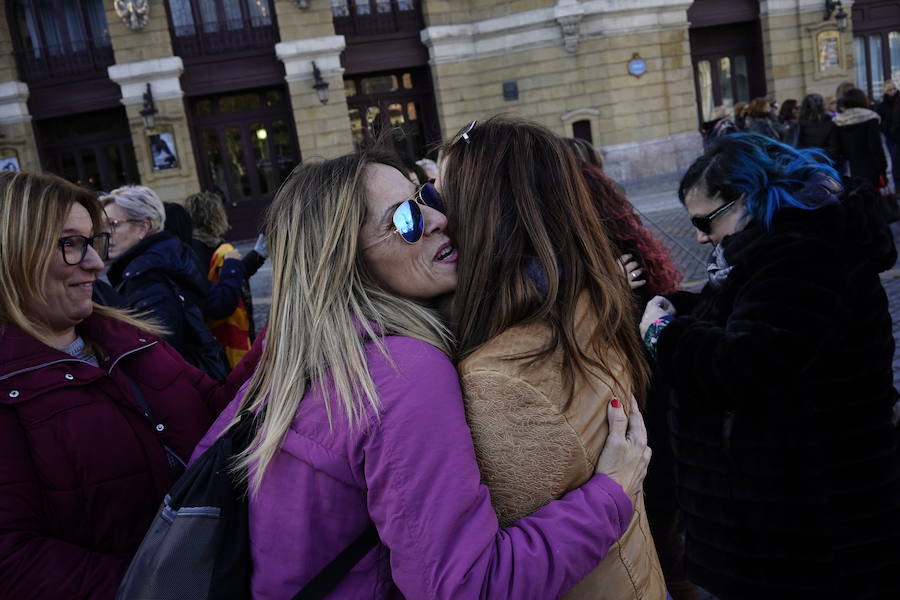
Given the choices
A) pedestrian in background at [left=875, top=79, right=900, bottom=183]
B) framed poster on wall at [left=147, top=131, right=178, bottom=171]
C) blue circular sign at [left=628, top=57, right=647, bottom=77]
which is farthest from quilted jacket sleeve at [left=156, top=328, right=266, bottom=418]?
blue circular sign at [left=628, top=57, right=647, bottom=77]

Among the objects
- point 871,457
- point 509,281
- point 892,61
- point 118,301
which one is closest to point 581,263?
point 509,281

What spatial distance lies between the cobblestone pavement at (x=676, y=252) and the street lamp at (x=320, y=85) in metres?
6.12

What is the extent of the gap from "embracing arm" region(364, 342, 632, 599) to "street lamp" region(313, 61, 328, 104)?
675 inches

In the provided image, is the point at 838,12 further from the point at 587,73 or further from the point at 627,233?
the point at 627,233

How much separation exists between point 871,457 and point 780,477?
0.30 m

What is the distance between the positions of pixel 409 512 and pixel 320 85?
681 inches

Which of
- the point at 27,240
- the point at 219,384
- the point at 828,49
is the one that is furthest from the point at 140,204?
the point at 828,49

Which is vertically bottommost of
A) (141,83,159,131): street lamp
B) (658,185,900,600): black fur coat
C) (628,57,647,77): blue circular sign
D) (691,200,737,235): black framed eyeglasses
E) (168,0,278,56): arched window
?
(658,185,900,600): black fur coat

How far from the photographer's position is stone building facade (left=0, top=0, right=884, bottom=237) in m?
17.2

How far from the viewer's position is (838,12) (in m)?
19.0

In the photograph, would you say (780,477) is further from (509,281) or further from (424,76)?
(424,76)

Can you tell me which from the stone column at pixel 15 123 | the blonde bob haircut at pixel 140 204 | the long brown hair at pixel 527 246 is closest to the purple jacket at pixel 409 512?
the long brown hair at pixel 527 246

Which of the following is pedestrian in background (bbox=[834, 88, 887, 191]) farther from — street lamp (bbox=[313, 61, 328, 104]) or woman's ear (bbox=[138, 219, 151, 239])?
street lamp (bbox=[313, 61, 328, 104])

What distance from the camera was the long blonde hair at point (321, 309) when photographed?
4.33ft
